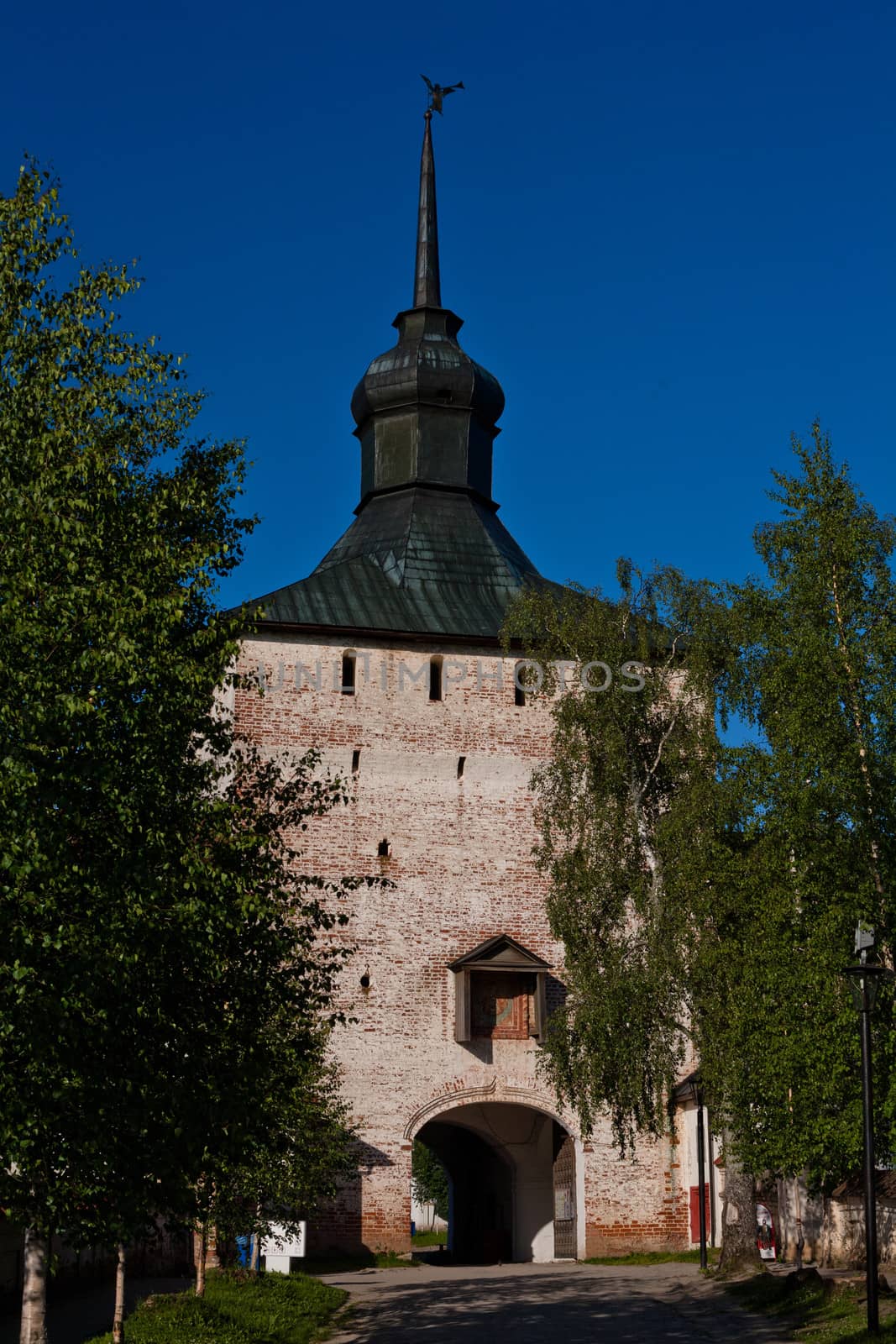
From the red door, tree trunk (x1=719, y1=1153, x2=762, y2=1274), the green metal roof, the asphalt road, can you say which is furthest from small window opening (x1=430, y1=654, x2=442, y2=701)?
tree trunk (x1=719, y1=1153, x2=762, y2=1274)

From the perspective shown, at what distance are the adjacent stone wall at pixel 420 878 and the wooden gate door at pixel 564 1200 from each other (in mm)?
601

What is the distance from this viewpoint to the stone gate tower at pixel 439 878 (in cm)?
2620

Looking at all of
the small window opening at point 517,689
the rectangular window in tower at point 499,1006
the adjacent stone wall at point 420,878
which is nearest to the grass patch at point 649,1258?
the adjacent stone wall at point 420,878

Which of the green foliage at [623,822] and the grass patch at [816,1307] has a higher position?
the green foliage at [623,822]

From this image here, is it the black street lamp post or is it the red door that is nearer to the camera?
the black street lamp post

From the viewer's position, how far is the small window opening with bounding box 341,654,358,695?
92.6ft

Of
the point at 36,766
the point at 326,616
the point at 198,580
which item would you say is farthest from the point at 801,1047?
the point at 326,616

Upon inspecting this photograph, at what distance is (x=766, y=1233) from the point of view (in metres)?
26.0

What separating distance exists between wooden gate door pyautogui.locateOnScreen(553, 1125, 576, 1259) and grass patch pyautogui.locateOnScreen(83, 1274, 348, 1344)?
8.18m

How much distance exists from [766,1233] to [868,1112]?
1416cm

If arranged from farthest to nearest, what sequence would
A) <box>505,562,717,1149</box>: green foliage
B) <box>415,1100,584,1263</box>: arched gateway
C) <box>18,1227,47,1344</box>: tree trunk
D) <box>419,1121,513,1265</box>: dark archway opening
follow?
<box>419,1121,513,1265</box>: dark archway opening
<box>415,1100,584,1263</box>: arched gateway
<box>505,562,717,1149</box>: green foliage
<box>18,1227,47,1344</box>: tree trunk

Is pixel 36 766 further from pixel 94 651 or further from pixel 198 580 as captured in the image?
pixel 198 580

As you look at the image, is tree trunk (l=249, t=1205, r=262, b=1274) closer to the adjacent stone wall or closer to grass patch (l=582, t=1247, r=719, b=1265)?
the adjacent stone wall

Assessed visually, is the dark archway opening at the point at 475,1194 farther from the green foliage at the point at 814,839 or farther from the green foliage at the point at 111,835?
the green foliage at the point at 111,835
